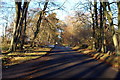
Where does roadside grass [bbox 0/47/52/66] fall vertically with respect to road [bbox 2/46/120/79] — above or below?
above

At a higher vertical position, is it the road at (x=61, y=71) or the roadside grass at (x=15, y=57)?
the roadside grass at (x=15, y=57)

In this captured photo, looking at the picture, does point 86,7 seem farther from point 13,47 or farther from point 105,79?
point 105,79

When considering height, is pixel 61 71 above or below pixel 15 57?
below

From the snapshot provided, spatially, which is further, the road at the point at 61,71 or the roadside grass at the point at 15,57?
the roadside grass at the point at 15,57

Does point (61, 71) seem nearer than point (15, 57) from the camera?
Yes

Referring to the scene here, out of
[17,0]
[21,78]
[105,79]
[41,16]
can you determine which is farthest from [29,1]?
[105,79]

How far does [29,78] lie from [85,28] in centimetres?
4682

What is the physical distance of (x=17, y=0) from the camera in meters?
22.1

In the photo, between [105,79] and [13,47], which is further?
[13,47]

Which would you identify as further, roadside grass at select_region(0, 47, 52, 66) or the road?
roadside grass at select_region(0, 47, 52, 66)

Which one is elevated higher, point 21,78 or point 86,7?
point 86,7

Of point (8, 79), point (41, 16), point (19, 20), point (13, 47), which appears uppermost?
point (41, 16)

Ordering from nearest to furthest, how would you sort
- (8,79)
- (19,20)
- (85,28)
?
1. (8,79)
2. (19,20)
3. (85,28)

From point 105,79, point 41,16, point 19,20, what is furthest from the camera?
point 41,16
